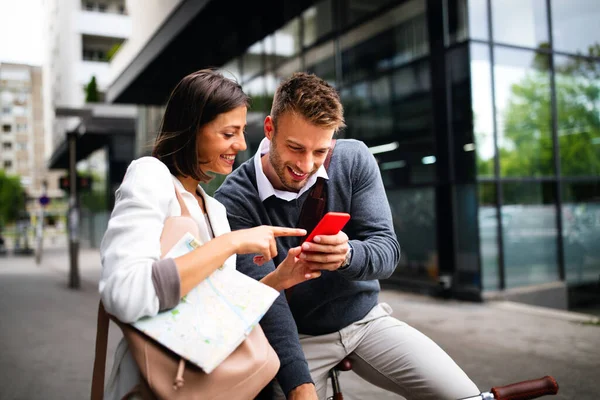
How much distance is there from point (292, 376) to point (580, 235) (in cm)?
923

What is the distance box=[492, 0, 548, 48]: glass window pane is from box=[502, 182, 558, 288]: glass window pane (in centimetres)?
235

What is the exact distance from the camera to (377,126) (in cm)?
1033

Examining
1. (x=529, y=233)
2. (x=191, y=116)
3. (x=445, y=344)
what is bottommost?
(x=445, y=344)

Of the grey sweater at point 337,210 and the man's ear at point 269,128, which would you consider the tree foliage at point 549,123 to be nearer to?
the grey sweater at point 337,210

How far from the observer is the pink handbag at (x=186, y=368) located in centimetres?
134

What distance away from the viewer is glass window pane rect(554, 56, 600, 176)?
963cm

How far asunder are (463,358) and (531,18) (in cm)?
647

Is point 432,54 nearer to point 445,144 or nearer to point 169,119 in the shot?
point 445,144

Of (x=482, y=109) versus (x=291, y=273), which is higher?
(x=482, y=109)

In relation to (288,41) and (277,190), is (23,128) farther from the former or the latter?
(277,190)

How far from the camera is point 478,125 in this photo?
8.67 m

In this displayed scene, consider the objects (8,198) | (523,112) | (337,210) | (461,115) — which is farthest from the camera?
(8,198)

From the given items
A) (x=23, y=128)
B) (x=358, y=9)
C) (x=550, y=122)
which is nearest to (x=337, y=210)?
(x=550, y=122)

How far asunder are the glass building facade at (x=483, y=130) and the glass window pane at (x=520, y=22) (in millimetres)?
22
